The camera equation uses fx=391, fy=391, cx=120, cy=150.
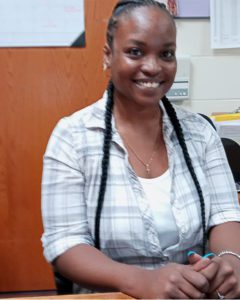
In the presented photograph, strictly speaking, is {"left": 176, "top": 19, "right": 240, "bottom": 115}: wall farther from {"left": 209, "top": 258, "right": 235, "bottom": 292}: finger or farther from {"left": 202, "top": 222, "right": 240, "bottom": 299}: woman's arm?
{"left": 209, "top": 258, "right": 235, "bottom": 292}: finger

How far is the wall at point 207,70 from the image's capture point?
183 cm

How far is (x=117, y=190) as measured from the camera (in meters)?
0.97

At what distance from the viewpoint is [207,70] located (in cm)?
187

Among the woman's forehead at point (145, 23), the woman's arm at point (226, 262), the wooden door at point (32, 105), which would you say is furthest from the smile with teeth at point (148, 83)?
the wooden door at point (32, 105)

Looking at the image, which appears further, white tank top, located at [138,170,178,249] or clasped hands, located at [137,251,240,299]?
white tank top, located at [138,170,178,249]

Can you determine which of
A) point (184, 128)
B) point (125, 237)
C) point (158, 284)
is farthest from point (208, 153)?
point (158, 284)

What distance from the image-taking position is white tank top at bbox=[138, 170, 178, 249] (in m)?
0.97

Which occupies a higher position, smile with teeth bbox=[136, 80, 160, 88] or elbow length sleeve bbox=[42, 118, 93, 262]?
smile with teeth bbox=[136, 80, 160, 88]

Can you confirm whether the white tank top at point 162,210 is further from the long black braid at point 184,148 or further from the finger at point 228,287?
the finger at point 228,287

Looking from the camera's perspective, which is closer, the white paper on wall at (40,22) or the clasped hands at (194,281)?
the clasped hands at (194,281)

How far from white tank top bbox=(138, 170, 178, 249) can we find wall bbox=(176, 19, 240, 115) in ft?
3.20

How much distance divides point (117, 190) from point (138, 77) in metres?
0.29

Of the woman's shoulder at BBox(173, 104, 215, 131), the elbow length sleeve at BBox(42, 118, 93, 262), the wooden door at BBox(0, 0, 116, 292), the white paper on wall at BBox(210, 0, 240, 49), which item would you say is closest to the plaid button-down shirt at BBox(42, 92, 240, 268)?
the elbow length sleeve at BBox(42, 118, 93, 262)

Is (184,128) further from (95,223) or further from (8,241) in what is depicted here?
(8,241)
